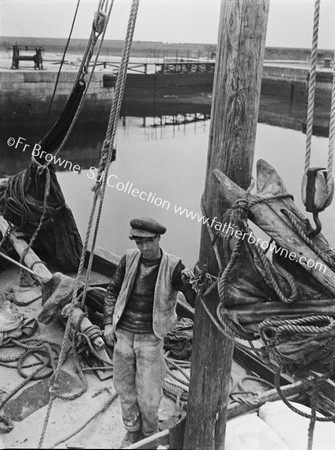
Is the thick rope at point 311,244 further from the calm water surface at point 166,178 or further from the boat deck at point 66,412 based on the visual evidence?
the calm water surface at point 166,178

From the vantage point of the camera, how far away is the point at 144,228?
10.6 ft

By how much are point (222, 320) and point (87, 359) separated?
2646 millimetres

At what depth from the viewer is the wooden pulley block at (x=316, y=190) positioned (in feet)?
7.72

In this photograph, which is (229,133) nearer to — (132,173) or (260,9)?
(260,9)

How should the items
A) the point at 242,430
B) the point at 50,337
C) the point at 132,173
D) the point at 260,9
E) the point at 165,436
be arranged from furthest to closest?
1. the point at 132,173
2. the point at 50,337
3. the point at 242,430
4. the point at 165,436
5. the point at 260,9

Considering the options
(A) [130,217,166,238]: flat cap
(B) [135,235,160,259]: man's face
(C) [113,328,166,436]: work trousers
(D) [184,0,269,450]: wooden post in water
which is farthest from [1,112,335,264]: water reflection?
(D) [184,0,269,450]: wooden post in water

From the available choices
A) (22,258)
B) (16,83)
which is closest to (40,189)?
(22,258)

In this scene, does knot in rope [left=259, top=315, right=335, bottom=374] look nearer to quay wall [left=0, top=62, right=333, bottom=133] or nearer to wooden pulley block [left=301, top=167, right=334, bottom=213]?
wooden pulley block [left=301, top=167, right=334, bottom=213]

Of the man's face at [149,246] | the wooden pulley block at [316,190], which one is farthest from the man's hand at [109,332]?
the wooden pulley block at [316,190]

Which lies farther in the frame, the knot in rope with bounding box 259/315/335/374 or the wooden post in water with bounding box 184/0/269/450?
the wooden post in water with bounding box 184/0/269/450

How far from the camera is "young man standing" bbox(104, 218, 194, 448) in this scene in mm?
3338

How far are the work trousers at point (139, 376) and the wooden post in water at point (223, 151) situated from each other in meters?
0.55

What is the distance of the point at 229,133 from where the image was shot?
257 cm

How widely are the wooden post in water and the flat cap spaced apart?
52 centimetres
